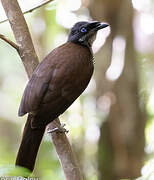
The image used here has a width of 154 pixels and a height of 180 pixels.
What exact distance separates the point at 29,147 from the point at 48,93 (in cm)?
38

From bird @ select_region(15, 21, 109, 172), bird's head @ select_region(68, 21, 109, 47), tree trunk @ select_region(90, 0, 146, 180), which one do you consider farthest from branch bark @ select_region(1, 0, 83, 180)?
tree trunk @ select_region(90, 0, 146, 180)

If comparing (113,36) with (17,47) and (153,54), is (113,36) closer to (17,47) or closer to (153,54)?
(153,54)

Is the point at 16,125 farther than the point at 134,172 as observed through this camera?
Yes

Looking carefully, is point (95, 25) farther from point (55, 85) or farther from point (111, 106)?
point (111, 106)

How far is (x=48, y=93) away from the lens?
2.78 metres

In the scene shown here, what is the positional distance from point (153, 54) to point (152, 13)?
0.53 m

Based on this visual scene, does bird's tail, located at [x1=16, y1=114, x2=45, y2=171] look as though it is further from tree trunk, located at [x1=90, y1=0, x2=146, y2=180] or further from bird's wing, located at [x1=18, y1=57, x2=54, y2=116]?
tree trunk, located at [x1=90, y1=0, x2=146, y2=180]

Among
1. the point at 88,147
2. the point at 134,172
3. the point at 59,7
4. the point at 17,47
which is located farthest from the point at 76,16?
the point at 17,47

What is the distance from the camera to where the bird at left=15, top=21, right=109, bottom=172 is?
2.71 m

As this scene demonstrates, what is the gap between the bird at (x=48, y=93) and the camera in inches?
107

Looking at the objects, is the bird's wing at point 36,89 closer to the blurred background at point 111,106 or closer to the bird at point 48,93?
the bird at point 48,93

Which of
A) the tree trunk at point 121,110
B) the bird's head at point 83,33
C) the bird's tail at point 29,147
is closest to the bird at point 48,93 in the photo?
the bird's tail at point 29,147

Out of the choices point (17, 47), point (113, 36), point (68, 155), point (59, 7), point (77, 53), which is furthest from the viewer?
Result: point (59, 7)

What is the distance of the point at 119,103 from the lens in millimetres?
4648
